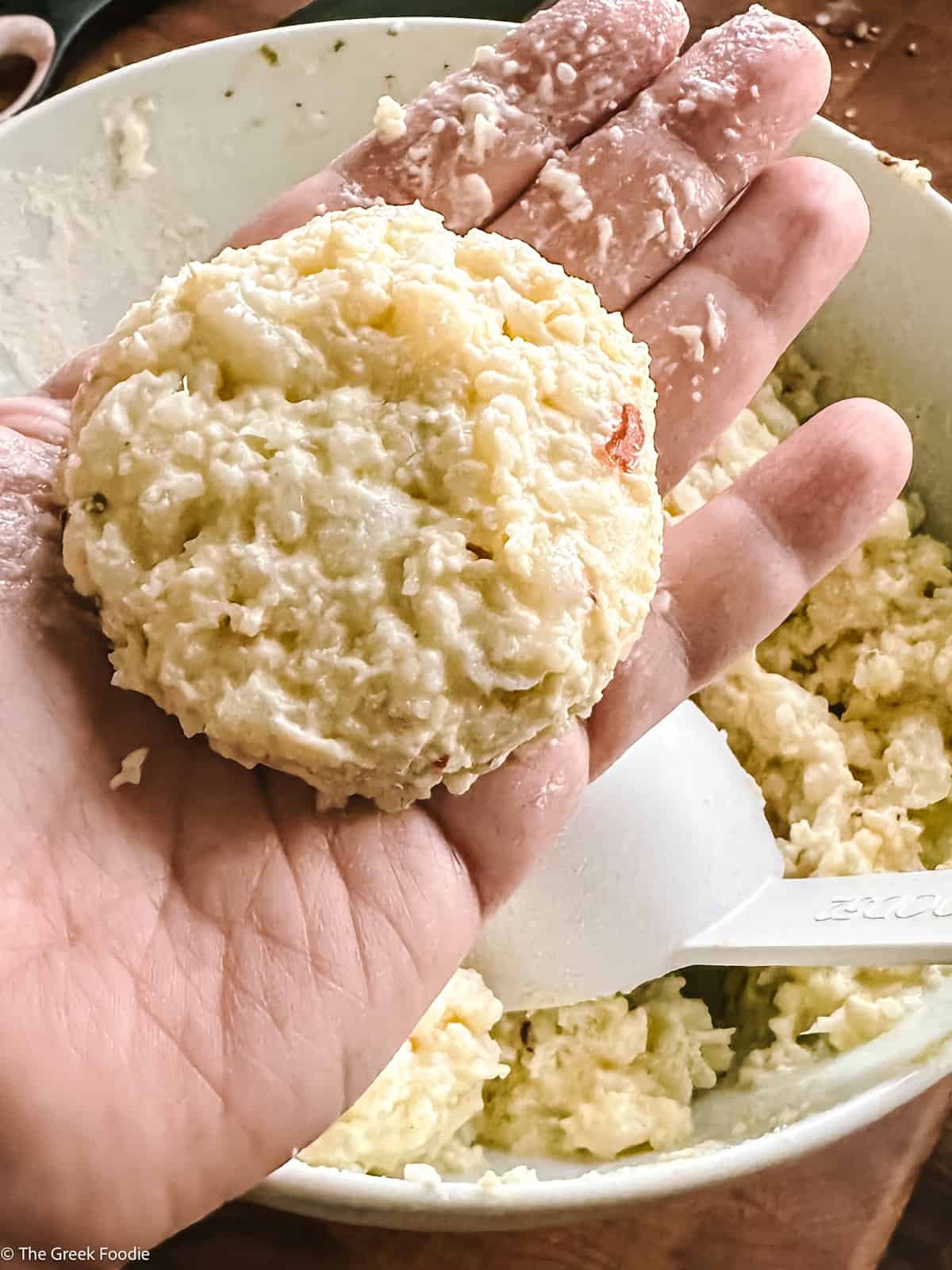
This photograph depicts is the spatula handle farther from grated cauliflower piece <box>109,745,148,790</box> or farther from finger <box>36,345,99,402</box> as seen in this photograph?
finger <box>36,345,99,402</box>

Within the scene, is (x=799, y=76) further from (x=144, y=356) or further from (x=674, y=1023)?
(x=674, y=1023)

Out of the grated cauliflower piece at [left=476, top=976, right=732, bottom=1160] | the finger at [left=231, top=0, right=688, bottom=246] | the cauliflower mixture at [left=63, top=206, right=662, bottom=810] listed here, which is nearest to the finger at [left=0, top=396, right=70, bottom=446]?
the cauliflower mixture at [left=63, top=206, right=662, bottom=810]

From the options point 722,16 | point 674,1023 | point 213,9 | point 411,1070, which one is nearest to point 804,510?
point 674,1023

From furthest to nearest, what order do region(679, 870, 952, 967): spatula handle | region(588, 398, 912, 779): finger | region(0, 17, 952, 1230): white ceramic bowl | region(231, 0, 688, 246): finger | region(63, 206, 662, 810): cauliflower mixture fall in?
region(0, 17, 952, 1230): white ceramic bowl, region(231, 0, 688, 246): finger, region(588, 398, 912, 779): finger, region(679, 870, 952, 967): spatula handle, region(63, 206, 662, 810): cauliflower mixture

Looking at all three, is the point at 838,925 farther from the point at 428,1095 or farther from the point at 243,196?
the point at 243,196

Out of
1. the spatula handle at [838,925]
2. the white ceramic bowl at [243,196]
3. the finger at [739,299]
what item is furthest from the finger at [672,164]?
the spatula handle at [838,925]

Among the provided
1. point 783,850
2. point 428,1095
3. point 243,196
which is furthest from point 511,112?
point 428,1095
